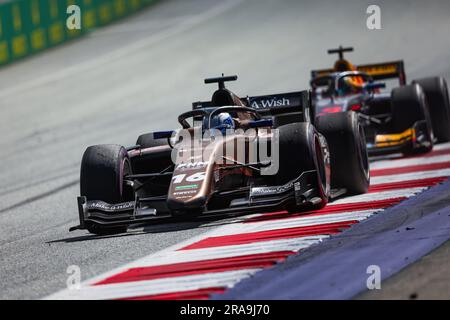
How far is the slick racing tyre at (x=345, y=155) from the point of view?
11.5 m

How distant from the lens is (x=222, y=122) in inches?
429

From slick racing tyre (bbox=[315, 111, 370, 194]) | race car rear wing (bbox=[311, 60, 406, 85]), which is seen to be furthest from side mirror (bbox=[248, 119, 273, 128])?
race car rear wing (bbox=[311, 60, 406, 85])

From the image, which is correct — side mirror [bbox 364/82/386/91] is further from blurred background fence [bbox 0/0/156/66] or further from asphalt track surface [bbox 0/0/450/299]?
blurred background fence [bbox 0/0/156/66]

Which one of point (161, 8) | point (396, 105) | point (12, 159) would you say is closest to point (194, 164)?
point (396, 105)

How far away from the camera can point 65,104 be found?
1018 inches

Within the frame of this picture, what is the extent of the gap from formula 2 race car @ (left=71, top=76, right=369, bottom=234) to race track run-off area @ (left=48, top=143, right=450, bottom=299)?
0.24m

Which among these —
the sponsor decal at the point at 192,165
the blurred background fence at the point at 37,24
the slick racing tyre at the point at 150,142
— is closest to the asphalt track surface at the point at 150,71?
the blurred background fence at the point at 37,24

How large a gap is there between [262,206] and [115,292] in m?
2.84

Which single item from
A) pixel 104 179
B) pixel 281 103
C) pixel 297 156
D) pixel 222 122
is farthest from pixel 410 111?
pixel 104 179

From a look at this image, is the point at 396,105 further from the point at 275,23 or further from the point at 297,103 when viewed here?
the point at 275,23

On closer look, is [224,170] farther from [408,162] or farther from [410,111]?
[410,111]

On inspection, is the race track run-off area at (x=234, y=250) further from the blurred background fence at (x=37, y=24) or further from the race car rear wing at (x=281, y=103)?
the blurred background fence at (x=37, y=24)

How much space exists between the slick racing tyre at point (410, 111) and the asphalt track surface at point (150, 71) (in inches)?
184

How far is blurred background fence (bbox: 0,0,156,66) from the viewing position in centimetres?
2967
